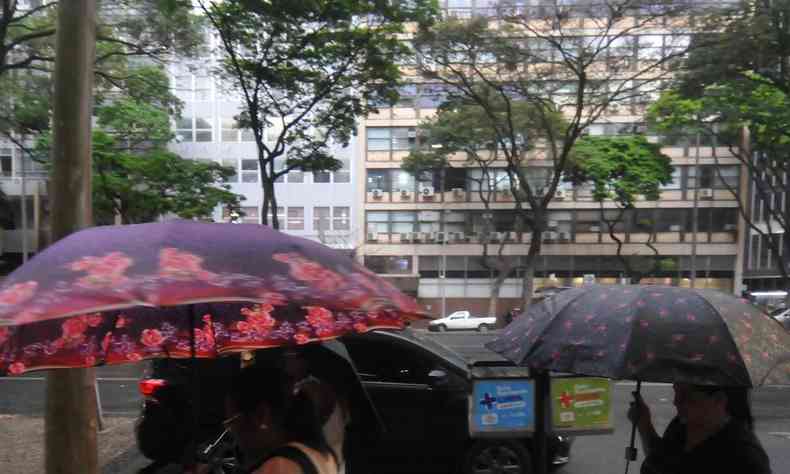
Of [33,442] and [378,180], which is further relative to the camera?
[378,180]

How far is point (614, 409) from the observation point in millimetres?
9969

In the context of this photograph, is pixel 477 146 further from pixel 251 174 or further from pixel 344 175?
pixel 251 174

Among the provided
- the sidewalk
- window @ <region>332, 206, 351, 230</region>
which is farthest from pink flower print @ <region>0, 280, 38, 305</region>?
window @ <region>332, 206, 351, 230</region>

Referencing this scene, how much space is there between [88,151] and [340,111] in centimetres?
993

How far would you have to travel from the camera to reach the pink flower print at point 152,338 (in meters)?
3.00

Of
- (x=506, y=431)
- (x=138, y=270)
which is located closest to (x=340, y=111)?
(x=506, y=431)

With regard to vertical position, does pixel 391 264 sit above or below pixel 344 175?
below

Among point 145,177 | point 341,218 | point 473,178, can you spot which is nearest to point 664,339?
point 145,177

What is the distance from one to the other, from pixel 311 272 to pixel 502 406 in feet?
11.7

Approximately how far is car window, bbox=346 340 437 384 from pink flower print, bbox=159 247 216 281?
436cm

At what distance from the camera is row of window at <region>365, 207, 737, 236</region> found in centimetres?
3644

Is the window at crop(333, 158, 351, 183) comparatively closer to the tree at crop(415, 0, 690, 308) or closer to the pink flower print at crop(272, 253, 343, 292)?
the tree at crop(415, 0, 690, 308)

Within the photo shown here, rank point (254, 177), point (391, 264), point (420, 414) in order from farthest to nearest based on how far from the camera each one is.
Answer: point (391, 264) < point (254, 177) < point (420, 414)

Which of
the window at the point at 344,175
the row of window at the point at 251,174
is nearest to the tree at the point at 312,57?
the row of window at the point at 251,174
